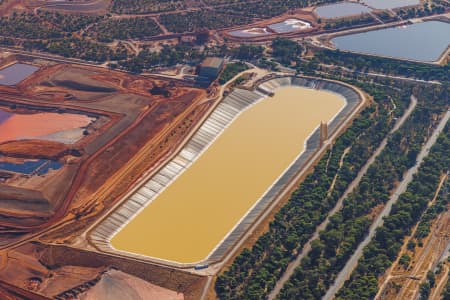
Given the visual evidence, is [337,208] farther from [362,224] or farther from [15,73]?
[15,73]

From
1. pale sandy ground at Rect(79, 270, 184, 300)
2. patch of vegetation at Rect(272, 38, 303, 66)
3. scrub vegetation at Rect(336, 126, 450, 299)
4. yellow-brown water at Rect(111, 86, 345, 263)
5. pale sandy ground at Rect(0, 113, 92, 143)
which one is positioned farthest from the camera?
patch of vegetation at Rect(272, 38, 303, 66)

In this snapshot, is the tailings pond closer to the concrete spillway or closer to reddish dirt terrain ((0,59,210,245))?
reddish dirt terrain ((0,59,210,245))

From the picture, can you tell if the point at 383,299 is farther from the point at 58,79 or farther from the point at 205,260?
the point at 58,79

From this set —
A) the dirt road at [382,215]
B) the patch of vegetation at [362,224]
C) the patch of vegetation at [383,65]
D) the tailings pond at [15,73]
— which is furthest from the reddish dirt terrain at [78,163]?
the patch of vegetation at [383,65]

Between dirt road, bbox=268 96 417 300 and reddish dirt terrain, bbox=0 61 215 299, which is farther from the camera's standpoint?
reddish dirt terrain, bbox=0 61 215 299

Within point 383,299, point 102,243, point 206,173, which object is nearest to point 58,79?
point 206,173

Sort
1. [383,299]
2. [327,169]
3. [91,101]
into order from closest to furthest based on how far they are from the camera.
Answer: [383,299] → [327,169] → [91,101]

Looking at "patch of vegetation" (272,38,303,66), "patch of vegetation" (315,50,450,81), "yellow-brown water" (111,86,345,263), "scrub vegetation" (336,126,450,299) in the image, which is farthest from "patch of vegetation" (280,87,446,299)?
"patch of vegetation" (272,38,303,66)
